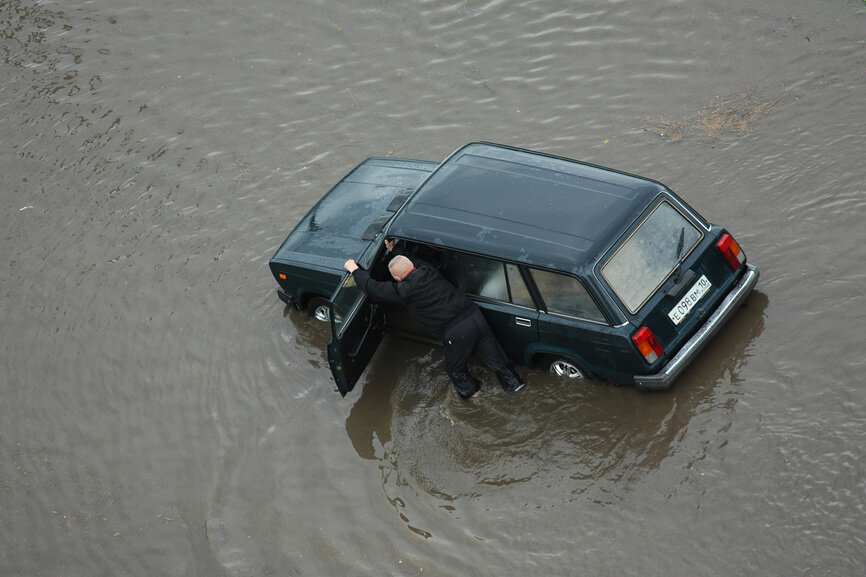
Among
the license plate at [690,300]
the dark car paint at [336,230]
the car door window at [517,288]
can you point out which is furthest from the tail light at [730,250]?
the dark car paint at [336,230]

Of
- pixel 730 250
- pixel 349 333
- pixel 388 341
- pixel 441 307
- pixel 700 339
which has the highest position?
pixel 730 250

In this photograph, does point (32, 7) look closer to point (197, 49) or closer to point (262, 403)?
point (197, 49)

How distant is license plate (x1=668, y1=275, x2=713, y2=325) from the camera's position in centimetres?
688

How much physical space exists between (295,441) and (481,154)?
313cm

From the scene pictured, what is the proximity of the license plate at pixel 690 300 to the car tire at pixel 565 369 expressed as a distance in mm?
920

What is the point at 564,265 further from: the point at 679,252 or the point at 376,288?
the point at 376,288

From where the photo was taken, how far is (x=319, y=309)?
28.8ft

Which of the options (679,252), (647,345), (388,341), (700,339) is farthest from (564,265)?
(388,341)

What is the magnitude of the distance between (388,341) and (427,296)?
61.5 inches

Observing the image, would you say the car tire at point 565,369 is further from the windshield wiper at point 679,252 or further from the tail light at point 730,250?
the tail light at point 730,250

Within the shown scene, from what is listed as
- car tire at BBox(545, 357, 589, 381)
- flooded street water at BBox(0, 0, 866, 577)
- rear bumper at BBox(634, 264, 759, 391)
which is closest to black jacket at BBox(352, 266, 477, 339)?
car tire at BBox(545, 357, 589, 381)

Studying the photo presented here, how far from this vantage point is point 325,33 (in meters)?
13.1

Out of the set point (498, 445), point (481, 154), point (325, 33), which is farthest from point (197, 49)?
point (498, 445)

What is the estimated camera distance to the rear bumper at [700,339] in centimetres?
680
